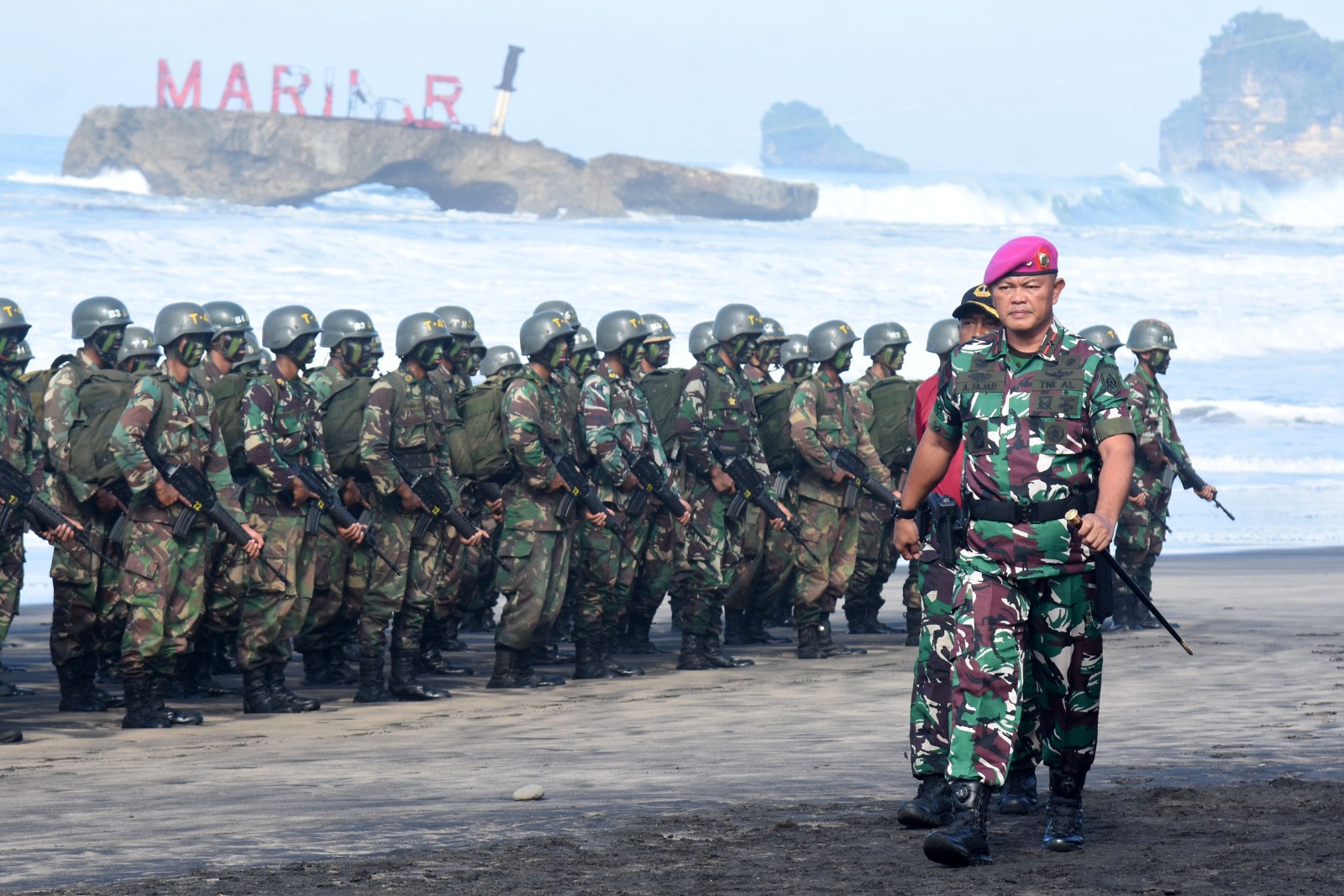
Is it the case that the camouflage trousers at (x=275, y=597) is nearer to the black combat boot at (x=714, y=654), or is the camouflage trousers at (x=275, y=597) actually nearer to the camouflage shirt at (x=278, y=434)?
the camouflage shirt at (x=278, y=434)

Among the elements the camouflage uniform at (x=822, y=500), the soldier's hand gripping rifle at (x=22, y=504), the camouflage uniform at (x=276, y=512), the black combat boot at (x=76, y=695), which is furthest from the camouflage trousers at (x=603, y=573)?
the soldier's hand gripping rifle at (x=22, y=504)

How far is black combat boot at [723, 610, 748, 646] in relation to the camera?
1270cm

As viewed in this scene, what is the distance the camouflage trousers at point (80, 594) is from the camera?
31.1 ft

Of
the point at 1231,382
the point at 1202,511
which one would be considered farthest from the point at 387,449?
the point at 1231,382

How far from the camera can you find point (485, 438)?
10.2m

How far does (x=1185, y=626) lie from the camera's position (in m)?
12.3

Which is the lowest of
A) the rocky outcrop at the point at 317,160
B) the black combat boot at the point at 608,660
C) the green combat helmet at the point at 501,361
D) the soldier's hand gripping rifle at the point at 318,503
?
the black combat boot at the point at 608,660

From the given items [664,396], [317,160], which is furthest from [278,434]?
[317,160]

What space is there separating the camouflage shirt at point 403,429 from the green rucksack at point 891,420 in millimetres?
3482

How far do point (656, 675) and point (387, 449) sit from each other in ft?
7.32

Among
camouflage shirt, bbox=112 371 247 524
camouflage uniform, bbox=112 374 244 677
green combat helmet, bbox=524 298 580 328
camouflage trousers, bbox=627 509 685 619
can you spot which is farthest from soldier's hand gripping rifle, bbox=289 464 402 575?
camouflage trousers, bbox=627 509 685 619

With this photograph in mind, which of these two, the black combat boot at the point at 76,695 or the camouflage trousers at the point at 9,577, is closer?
the camouflage trousers at the point at 9,577

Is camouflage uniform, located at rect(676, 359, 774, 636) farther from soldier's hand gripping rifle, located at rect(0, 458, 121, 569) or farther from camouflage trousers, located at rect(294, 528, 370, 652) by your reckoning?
soldier's hand gripping rifle, located at rect(0, 458, 121, 569)

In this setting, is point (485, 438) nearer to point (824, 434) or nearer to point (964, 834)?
point (824, 434)
